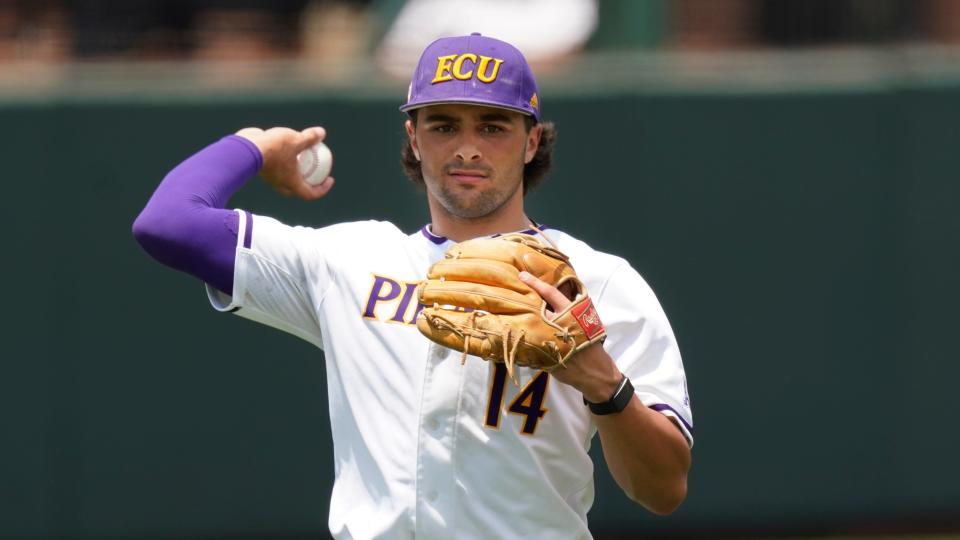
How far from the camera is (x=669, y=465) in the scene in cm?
265

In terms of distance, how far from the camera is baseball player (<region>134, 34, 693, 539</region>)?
2713mm

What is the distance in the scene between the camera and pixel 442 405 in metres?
2.78

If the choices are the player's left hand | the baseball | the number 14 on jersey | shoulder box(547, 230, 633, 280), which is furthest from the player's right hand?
the player's left hand

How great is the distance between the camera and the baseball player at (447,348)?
8.90 ft

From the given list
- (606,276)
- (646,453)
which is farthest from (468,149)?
(646,453)

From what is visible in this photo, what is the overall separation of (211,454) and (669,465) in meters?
3.90

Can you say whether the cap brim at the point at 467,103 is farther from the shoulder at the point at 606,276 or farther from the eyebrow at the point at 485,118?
the shoulder at the point at 606,276

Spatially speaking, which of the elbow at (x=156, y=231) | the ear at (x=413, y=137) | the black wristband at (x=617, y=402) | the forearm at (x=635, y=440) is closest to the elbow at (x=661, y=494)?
the forearm at (x=635, y=440)

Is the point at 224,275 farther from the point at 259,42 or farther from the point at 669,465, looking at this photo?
the point at 259,42

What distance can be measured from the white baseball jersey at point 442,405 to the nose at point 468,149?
208mm

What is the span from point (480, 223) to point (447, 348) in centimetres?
30

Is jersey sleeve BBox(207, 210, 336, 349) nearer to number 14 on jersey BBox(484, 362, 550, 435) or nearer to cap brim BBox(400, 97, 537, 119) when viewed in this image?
cap brim BBox(400, 97, 537, 119)

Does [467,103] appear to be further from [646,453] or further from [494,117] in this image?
[646,453]

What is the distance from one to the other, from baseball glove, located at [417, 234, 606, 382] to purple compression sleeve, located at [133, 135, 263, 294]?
1.64 feet
